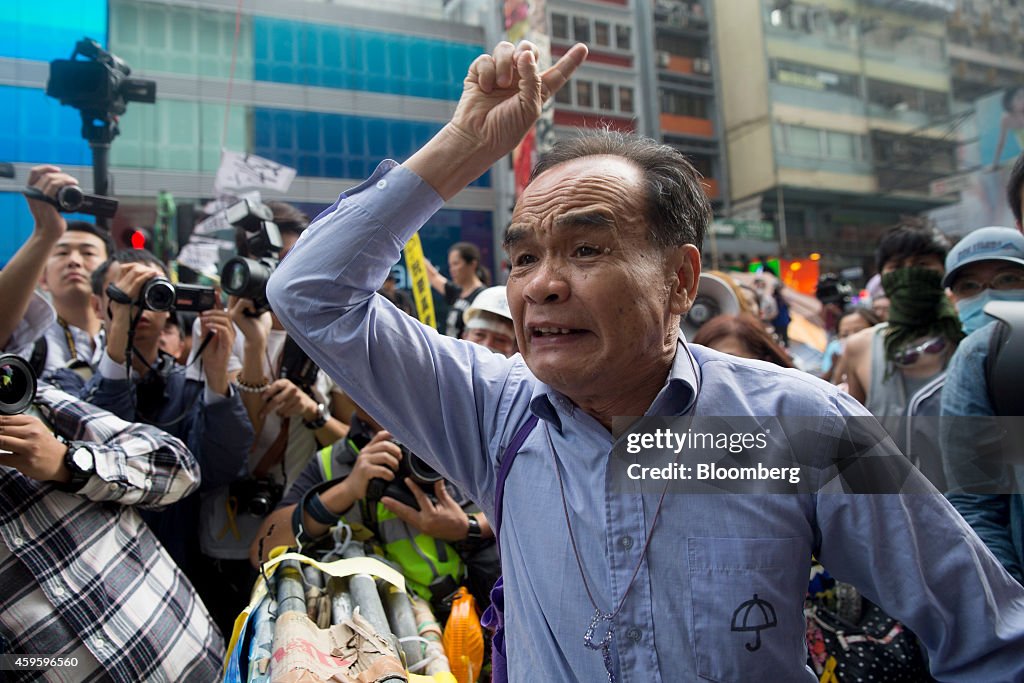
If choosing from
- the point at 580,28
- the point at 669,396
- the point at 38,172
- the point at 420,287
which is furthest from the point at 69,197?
the point at 580,28

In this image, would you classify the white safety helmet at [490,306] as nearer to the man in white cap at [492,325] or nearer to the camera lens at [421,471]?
the man in white cap at [492,325]

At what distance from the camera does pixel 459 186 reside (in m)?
1.46

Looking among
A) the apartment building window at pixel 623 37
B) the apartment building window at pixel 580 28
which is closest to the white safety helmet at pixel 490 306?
the apartment building window at pixel 580 28

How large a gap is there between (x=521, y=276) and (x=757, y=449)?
514 millimetres

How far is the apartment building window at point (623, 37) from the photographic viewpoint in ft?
88.2

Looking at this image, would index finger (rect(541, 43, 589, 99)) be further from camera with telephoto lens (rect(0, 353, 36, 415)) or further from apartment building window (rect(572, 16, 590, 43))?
apartment building window (rect(572, 16, 590, 43))

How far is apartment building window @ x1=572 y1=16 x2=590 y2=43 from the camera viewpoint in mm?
25359

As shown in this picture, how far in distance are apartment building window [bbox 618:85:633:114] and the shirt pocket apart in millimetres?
27338

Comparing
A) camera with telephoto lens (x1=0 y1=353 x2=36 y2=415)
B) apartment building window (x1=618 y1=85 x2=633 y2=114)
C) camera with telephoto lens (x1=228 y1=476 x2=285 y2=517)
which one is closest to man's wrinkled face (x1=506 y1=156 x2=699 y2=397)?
camera with telephoto lens (x1=0 y1=353 x2=36 y2=415)

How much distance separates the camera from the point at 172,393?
9.09 ft

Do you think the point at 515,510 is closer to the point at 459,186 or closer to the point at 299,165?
the point at 459,186

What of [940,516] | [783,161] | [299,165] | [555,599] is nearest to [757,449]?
[940,516]

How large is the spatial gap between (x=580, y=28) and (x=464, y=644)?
26.6 metres

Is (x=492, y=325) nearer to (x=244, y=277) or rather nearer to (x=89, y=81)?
(x=244, y=277)
